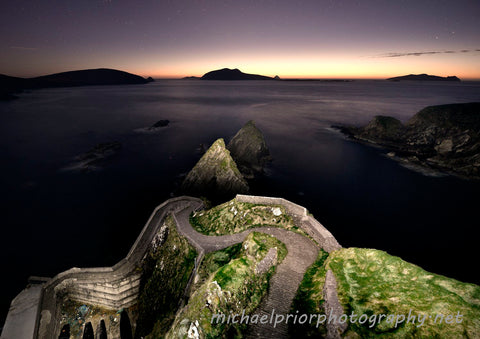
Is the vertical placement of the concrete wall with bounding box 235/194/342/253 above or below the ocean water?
above

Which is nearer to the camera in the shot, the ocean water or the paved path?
the paved path

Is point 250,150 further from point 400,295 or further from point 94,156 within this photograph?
point 400,295

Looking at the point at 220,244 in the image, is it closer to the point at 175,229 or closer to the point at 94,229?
the point at 175,229

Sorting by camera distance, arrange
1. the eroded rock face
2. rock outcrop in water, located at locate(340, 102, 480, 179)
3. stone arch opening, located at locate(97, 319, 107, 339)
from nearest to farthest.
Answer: stone arch opening, located at locate(97, 319, 107, 339), the eroded rock face, rock outcrop in water, located at locate(340, 102, 480, 179)

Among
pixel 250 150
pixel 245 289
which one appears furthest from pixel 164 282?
pixel 250 150

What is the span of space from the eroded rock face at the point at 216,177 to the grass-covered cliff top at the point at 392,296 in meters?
23.5

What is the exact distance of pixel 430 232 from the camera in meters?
33.0

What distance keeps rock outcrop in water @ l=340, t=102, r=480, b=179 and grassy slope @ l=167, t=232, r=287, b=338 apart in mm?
61654

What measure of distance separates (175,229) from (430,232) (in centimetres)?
3871

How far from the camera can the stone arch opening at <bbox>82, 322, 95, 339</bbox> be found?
62.7ft

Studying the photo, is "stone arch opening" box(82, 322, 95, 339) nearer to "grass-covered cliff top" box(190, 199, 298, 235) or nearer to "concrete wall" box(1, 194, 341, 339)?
"concrete wall" box(1, 194, 341, 339)

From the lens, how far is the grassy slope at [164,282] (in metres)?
17.8

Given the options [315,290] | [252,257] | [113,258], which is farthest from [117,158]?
[315,290]

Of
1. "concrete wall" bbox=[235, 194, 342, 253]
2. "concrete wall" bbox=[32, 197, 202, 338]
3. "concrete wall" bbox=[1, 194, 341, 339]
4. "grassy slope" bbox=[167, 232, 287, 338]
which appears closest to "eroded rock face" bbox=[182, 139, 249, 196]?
"concrete wall" bbox=[1, 194, 341, 339]
